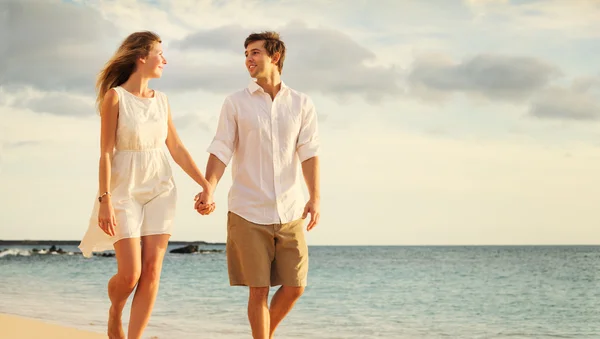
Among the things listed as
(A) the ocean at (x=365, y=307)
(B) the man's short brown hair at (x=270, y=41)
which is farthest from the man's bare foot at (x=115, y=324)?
(A) the ocean at (x=365, y=307)

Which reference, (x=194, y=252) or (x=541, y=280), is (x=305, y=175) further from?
(x=194, y=252)

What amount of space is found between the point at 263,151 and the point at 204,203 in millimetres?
462

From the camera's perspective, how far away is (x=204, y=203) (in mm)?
4648

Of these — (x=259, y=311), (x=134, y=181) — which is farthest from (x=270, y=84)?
(x=259, y=311)

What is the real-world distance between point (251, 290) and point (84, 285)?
19414 mm

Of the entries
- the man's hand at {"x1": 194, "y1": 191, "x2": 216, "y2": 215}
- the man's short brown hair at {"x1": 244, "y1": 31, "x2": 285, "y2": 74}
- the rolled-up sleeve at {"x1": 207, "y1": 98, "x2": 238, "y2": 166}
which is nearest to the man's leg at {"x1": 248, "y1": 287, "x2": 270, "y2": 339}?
the man's hand at {"x1": 194, "y1": 191, "x2": 216, "y2": 215}

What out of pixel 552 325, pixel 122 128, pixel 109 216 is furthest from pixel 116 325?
pixel 552 325

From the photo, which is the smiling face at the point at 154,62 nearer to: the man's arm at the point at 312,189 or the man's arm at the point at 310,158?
the man's arm at the point at 310,158

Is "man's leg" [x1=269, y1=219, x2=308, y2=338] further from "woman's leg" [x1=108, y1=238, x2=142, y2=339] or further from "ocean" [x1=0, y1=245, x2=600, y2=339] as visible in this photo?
"ocean" [x1=0, y1=245, x2=600, y2=339]

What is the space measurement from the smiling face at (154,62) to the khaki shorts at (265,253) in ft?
3.16

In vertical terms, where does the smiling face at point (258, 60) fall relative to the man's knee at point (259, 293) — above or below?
above

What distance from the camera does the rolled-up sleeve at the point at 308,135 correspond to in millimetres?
4887

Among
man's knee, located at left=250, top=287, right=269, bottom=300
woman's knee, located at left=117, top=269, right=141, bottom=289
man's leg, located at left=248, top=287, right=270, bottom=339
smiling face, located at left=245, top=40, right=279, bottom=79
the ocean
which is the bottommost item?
the ocean

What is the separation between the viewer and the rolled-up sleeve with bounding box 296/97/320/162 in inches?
192
